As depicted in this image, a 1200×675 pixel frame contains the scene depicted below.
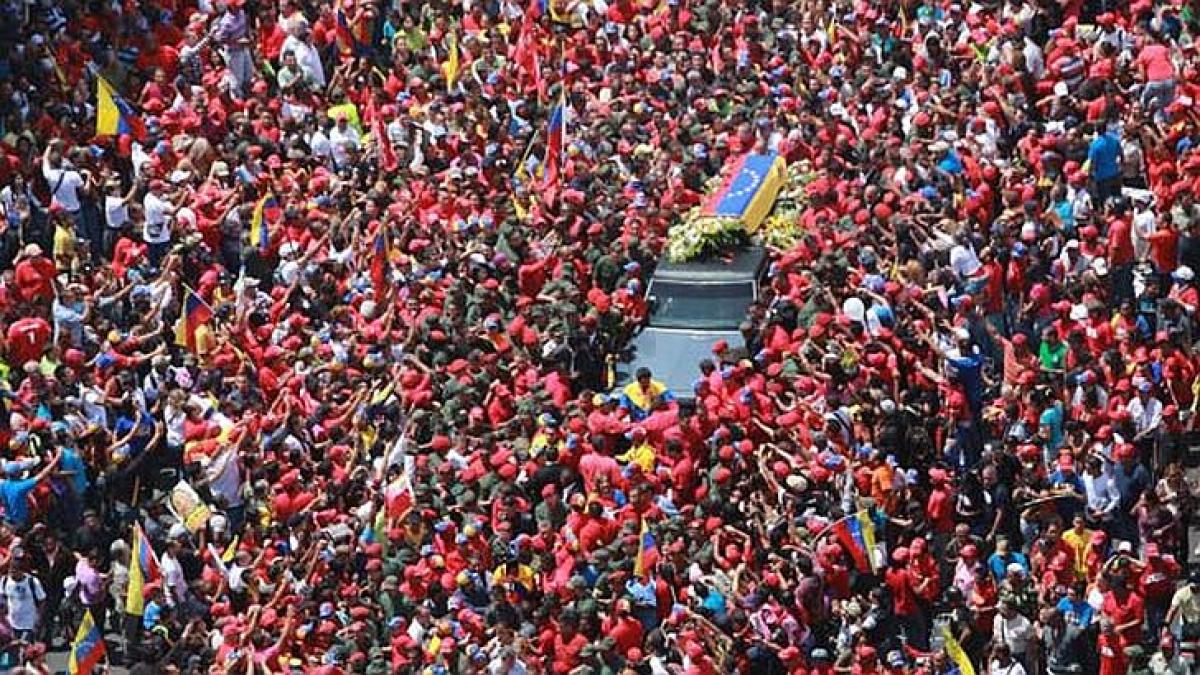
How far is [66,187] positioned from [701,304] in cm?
719

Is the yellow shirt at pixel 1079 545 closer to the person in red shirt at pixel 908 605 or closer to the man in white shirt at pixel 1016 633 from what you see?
the man in white shirt at pixel 1016 633

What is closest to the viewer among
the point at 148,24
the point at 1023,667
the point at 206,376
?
the point at 1023,667

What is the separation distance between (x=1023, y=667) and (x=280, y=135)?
45.3 feet

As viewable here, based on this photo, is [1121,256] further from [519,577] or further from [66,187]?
[66,187]

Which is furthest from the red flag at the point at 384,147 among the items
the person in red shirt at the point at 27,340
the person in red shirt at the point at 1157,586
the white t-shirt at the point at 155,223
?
the person in red shirt at the point at 1157,586

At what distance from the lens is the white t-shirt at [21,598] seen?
40375 millimetres

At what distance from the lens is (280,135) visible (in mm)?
48781

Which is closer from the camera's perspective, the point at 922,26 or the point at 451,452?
the point at 451,452

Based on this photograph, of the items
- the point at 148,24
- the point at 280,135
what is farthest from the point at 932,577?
the point at 148,24

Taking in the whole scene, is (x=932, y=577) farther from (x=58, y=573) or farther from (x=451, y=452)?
(x=58, y=573)

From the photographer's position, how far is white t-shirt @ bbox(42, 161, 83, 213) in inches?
1852

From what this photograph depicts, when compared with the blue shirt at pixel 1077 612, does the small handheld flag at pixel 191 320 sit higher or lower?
higher

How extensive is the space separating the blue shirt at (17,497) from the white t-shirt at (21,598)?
1.33 meters

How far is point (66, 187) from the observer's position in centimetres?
4706
